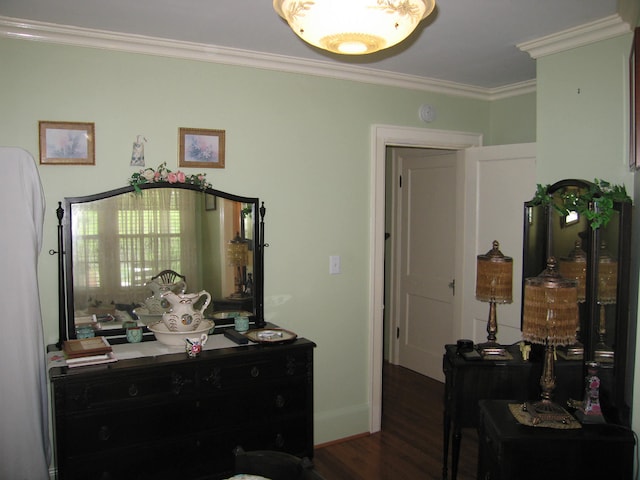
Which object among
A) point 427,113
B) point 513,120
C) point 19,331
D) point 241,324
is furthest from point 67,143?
point 513,120

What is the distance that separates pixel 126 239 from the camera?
283cm

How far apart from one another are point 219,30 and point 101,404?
1.91 meters

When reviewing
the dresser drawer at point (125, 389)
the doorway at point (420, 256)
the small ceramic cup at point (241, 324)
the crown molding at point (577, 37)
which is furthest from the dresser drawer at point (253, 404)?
the crown molding at point (577, 37)

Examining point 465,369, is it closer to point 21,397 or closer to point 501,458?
point 501,458

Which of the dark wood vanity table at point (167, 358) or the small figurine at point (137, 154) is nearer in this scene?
the dark wood vanity table at point (167, 358)

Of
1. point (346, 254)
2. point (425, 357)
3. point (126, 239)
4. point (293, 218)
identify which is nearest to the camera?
point (126, 239)

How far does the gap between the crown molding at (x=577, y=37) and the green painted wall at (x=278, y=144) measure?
37.9 inches

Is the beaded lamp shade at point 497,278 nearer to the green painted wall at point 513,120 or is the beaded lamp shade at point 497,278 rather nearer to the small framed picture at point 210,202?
the green painted wall at point 513,120

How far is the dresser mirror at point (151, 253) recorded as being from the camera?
273 centimetres

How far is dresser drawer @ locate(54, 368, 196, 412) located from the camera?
231cm

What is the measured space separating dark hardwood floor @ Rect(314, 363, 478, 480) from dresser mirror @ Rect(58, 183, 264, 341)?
1033 millimetres

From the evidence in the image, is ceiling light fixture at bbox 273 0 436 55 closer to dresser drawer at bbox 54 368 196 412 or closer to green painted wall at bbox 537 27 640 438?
green painted wall at bbox 537 27 640 438

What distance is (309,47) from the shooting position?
9.92 ft

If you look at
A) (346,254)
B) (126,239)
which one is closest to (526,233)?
(346,254)
